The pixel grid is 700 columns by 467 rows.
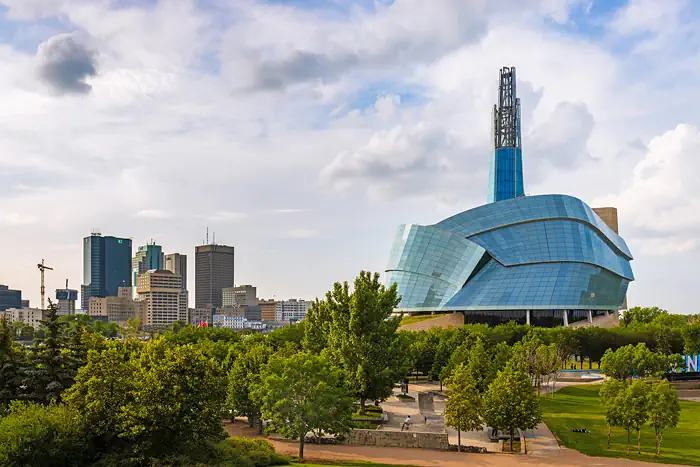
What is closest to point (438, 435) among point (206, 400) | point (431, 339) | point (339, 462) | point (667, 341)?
point (339, 462)

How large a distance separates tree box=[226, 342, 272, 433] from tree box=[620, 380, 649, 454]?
2012cm

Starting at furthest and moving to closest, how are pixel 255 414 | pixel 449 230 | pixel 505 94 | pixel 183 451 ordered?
pixel 505 94 → pixel 449 230 → pixel 255 414 → pixel 183 451

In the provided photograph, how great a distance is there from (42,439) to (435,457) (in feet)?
62.1

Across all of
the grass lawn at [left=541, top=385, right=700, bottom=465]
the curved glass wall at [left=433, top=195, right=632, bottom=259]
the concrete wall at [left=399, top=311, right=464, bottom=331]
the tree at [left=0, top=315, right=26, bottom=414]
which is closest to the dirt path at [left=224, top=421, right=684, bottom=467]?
the grass lawn at [left=541, top=385, right=700, bottom=465]

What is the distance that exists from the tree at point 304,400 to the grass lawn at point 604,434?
13.4m

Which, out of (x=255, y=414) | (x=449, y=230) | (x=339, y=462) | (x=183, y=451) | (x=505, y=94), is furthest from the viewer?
(x=505, y=94)

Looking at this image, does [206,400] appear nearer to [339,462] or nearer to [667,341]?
[339,462]

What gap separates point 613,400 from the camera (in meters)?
38.9

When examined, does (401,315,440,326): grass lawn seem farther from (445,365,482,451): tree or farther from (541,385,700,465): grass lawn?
(445,365,482,451): tree

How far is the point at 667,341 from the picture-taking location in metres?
81.8

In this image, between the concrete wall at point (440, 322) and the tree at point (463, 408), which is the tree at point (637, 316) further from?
the tree at point (463, 408)

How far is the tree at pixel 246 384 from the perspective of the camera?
140ft

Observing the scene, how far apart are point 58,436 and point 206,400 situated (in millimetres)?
6275

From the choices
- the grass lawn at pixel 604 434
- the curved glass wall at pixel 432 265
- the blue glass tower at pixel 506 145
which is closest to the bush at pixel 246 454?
the grass lawn at pixel 604 434
